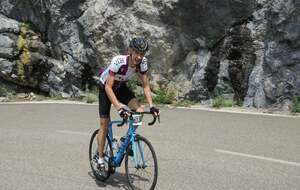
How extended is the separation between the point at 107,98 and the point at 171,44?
9.85 meters

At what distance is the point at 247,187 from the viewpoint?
6.65 meters

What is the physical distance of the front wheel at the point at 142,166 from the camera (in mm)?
6004

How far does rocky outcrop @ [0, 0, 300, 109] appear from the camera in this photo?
45.1ft

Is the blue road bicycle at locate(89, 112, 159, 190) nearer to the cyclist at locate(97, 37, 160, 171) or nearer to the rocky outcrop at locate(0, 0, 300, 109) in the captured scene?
the cyclist at locate(97, 37, 160, 171)

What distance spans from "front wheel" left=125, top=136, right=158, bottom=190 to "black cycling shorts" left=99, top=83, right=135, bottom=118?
0.66m

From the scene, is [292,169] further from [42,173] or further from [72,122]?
[72,122]

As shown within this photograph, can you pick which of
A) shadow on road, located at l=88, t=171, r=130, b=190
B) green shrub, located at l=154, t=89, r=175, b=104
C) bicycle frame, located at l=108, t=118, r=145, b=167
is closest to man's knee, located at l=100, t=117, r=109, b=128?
bicycle frame, located at l=108, t=118, r=145, b=167

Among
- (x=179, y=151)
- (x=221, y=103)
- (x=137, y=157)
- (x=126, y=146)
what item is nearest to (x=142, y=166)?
(x=137, y=157)

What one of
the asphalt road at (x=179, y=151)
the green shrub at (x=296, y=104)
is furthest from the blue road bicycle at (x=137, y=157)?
the green shrub at (x=296, y=104)

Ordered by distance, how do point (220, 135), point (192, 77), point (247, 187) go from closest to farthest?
point (247, 187), point (220, 135), point (192, 77)

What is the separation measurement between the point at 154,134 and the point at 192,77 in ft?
18.6

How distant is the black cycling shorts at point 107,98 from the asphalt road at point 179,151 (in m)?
0.94

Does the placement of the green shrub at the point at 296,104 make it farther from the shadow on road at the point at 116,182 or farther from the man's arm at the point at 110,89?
the man's arm at the point at 110,89

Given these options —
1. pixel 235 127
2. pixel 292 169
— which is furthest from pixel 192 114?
pixel 292 169
